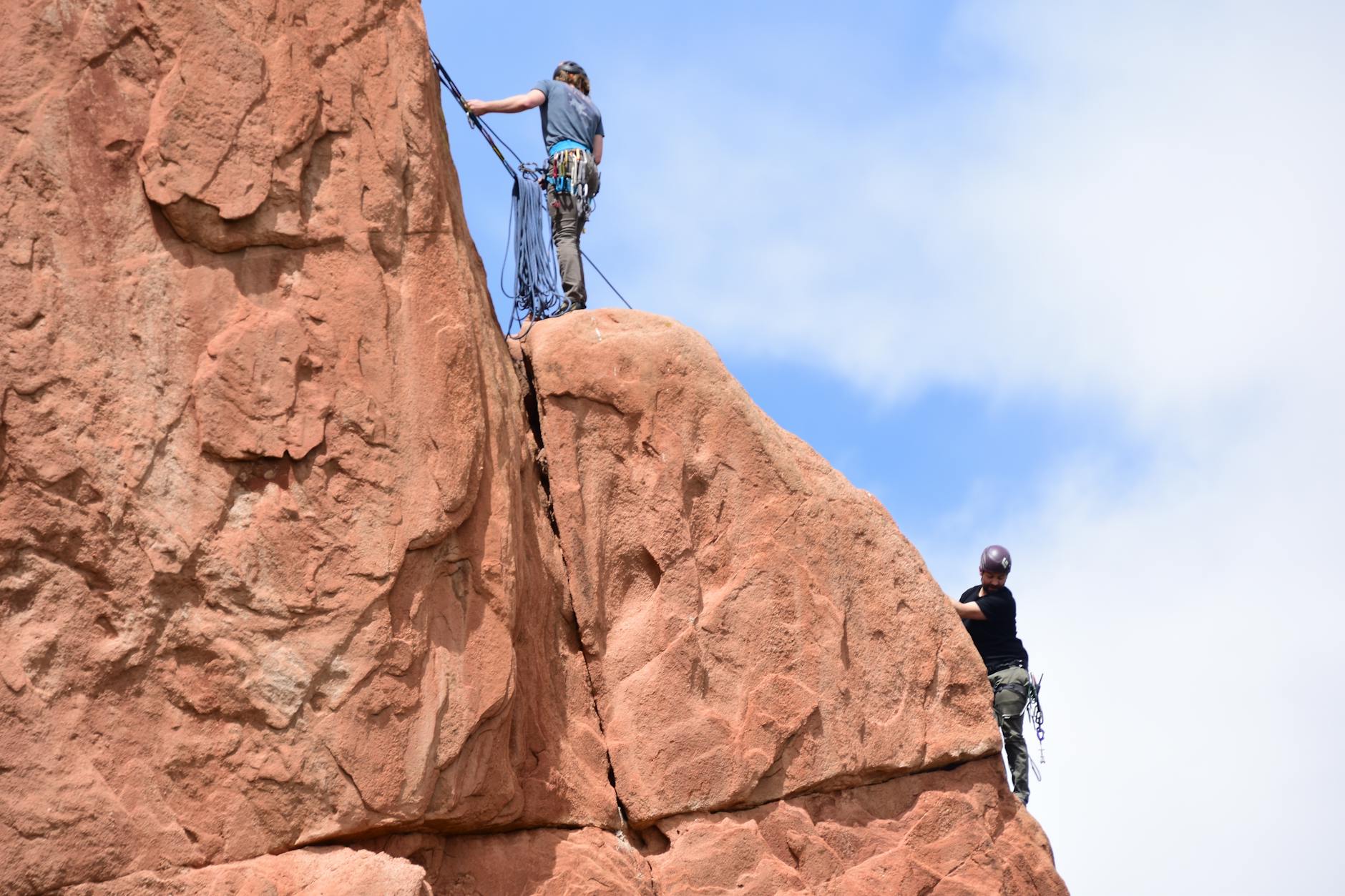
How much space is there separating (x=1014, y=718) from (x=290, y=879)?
5.03 m

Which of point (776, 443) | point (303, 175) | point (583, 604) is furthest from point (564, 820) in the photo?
point (303, 175)

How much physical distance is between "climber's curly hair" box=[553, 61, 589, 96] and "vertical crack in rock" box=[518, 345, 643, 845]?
6.74 feet

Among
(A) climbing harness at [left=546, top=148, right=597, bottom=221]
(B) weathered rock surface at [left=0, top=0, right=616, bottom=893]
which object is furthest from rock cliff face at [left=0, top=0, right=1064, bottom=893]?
(A) climbing harness at [left=546, top=148, right=597, bottom=221]

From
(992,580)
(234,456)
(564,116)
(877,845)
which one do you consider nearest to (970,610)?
(992,580)

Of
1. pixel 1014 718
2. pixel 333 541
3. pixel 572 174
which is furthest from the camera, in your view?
pixel 1014 718

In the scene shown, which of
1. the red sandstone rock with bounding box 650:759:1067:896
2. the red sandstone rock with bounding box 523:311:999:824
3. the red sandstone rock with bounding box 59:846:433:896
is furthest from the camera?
the red sandstone rock with bounding box 523:311:999:824

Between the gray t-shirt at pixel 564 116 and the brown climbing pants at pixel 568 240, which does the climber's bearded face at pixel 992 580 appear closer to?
the brown climbing pants at pixel 568 240

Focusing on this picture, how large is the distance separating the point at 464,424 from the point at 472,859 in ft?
6.97

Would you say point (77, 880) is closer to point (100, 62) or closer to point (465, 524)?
point (465, 524)

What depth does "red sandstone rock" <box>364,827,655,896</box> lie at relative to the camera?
23.7 ft

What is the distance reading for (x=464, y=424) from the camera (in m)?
7.18

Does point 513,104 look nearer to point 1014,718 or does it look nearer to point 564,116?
point 564,116

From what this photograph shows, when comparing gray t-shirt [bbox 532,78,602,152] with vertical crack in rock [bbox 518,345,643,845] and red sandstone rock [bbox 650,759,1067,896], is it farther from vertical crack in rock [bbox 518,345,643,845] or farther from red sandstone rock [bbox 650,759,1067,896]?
red sandstone rock [bbox 650,759,1067,896]

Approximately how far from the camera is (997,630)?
983 cm
